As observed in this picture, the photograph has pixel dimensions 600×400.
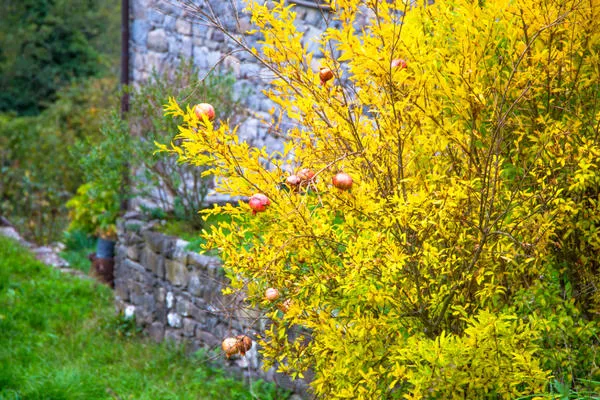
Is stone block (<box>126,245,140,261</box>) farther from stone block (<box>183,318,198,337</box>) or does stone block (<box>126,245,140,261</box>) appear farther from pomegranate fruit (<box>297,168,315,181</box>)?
pomegranate fruit (<box>297,168,315,181</box>)

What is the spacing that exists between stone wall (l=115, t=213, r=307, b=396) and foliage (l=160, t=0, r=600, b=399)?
196cm

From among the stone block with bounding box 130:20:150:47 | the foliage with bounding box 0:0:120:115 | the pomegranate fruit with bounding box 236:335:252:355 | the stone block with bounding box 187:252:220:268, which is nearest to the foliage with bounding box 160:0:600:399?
the pomegranate fruit with bounding box 236:335:252:355

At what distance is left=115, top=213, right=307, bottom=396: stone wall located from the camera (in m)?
5.05

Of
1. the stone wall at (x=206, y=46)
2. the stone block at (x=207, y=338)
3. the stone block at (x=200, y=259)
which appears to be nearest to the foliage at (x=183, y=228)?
the stone block at (x=200, y=259)

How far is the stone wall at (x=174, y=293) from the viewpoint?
505 cm

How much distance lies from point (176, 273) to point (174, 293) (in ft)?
0.59

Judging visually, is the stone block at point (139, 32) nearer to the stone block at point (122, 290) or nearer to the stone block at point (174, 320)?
the stone block at point (122, 290)

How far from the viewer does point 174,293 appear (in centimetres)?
588

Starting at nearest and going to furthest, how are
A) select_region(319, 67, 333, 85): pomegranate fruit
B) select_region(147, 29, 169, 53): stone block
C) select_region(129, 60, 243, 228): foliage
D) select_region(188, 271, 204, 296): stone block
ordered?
1. select_region(319, 67, 333, 85): pomegranate fruit
2. select_region(188, 271, 204, 296): stone block
3. select_region(129, 60, 243, 228): foliage
4. select_region(147, 29, 169, 53): stone block

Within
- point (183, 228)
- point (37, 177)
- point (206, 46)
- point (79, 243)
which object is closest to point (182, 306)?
point (183, 228)

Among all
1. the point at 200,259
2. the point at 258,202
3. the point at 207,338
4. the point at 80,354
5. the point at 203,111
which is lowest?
the point at 80,354

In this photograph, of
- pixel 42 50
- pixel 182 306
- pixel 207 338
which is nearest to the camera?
pixel 207 338

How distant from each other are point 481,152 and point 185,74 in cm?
457

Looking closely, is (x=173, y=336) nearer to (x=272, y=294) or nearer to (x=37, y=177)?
(x=272, y=294)
